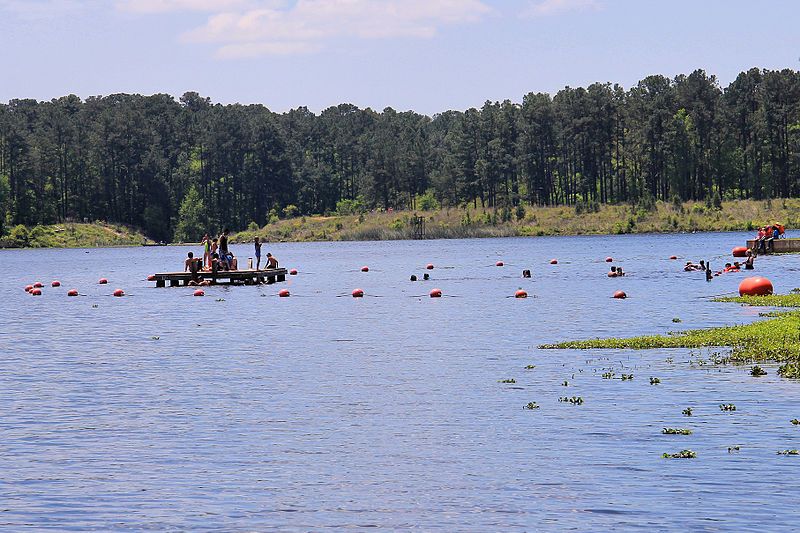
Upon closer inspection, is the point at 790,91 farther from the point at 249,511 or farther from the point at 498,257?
the point at 249,511

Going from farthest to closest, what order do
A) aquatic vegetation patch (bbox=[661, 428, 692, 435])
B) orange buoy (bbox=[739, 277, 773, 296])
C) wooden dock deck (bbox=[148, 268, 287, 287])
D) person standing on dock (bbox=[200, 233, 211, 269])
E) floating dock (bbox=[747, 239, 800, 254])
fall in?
floating dock (bbox=[747, 239, 800, 254]) → person standing on dock (bbox=[200, 233, 211, 269]) → wooden dock deck (bbox=[148, 268, 287, 287]) → orange buoy (bbox=[739, 277, 773, 296]) → aquatic vegetation patch (bbox=[661, 428, 692, 435])

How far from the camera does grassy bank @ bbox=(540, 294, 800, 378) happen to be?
105 feet

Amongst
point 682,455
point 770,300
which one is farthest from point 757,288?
point 682,455

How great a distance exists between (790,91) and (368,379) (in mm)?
160922

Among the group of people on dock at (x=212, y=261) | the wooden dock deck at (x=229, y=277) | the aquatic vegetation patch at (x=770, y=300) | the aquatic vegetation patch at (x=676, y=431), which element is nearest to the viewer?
the aquatic vegetation patch at (x=676, y=431)

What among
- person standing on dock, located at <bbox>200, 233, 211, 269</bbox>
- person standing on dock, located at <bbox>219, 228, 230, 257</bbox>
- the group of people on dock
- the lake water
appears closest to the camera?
the lake water

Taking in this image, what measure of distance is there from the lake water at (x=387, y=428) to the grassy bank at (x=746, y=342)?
0.94 meters

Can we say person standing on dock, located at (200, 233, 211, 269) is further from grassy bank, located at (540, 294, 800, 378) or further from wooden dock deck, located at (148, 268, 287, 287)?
grassy bank, located at (540, 294, 800, 378)

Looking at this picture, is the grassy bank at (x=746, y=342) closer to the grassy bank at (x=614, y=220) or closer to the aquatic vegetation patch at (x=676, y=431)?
the aquatic vegetation patch at (x=676, y=431)

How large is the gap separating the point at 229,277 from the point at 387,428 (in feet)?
174

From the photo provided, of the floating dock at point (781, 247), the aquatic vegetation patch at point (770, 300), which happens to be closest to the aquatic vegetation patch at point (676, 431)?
the aquatic vegetation patch at point (770, 300)

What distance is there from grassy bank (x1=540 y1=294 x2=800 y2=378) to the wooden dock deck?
41.0 meters

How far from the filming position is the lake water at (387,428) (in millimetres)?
18781

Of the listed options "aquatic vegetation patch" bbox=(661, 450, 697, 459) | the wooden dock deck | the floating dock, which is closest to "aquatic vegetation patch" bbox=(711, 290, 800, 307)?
"aquatic vegetation patch" bbox=(661, 450, 697, 459)
